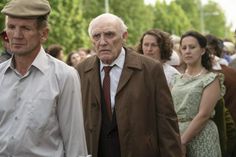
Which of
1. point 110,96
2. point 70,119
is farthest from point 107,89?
point 70,119

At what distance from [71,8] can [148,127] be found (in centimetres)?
3049

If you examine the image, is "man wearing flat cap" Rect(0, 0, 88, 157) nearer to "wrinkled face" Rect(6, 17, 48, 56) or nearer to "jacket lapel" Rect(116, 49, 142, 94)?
"wrinkled face" Rect(6, 17, 48, 56)

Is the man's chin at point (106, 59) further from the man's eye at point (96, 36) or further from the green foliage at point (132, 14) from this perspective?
the green foliage at point (132, 14)

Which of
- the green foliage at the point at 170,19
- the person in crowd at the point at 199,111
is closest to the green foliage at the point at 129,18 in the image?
the green foliage at the point at 170,19

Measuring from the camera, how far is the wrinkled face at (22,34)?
463 cm

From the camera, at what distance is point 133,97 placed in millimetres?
6059

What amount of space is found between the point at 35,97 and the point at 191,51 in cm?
352

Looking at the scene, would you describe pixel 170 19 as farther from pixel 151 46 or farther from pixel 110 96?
pixel 110 96

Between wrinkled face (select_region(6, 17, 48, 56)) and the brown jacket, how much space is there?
153 cm

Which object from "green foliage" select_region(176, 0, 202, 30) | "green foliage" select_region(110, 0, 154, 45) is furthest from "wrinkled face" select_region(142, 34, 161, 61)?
"green foliage" select_region(176, 0, 202, 30)

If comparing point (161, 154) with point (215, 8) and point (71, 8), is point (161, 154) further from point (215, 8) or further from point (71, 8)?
point (215, 8)

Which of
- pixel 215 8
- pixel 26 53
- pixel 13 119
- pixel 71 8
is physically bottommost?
pixel 215 8

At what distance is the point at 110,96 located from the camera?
20.2 ft

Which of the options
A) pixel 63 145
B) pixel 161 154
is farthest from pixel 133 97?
pixel 63 145
